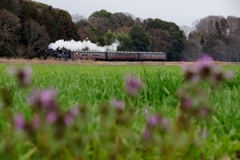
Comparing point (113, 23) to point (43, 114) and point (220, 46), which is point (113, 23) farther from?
point (43, 114)

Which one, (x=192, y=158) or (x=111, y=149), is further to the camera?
(x=192, y=158)

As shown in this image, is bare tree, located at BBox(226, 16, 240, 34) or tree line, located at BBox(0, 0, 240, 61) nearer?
tree line, located at BBox(0, 0, 240, 61)

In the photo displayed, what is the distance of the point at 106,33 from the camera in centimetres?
8612

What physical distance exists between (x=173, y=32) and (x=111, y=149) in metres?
96.0

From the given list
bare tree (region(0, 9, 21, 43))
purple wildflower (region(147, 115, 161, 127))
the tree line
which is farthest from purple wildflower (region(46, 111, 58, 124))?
bare tree (region(0, 9, 21, 43))

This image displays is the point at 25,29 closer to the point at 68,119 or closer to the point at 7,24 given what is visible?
the point at 7,24

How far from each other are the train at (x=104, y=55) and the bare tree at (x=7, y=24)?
6532mm

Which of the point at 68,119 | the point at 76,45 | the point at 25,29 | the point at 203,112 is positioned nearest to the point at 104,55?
the point at 76,45

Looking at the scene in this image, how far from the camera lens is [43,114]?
1.27 metres

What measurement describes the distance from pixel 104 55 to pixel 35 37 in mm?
12134

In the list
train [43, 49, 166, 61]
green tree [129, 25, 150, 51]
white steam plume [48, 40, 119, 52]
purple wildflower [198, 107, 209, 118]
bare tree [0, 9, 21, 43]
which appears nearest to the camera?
purple wildflower [198, 107, 209, 118]

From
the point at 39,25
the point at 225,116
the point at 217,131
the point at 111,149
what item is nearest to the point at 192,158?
the point at 111,149

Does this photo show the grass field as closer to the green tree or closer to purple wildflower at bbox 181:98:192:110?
purple wildflower at bbox 181:98:192:110

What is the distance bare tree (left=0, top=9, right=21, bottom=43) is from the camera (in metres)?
57.4
